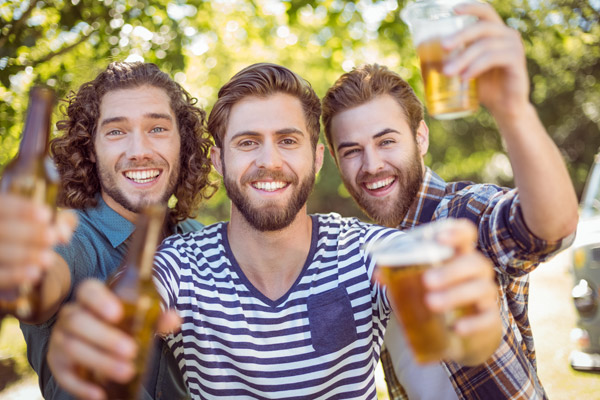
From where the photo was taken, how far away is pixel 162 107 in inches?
134

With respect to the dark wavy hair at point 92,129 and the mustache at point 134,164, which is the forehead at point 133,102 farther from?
the mustache at point 134,164

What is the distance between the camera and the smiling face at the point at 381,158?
3393mm

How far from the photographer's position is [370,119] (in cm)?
343

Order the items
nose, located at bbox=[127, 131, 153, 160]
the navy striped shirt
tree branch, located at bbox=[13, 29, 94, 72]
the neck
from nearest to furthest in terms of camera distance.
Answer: the navy striped shirt → the neck → nose, located at bbox=[127, 131, 153, 160] → tree branch, located at bbox=[13, 29, 94, 72]

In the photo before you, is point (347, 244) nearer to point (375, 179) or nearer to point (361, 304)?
point (361, 304)

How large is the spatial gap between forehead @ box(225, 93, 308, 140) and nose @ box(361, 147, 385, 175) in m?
0.52

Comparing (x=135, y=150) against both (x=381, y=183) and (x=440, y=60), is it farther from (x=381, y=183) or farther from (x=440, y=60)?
(x=440, y=60)

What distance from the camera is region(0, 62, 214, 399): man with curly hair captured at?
2693 mm

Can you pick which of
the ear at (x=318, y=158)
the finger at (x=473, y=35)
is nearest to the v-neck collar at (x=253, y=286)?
the ear at (x=318, y=158)

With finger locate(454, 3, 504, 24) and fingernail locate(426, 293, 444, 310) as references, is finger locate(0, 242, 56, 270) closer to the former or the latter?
fingernail locate(426, 293, 444, 310)

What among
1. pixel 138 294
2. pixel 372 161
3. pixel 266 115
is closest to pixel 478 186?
pixel 372 161

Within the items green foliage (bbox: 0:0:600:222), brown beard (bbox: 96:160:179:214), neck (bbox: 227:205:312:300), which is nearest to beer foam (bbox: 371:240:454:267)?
neck (bbox: 227:205:312:300)

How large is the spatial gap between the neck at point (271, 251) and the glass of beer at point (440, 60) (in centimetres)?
147

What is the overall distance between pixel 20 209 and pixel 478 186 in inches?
85.0
